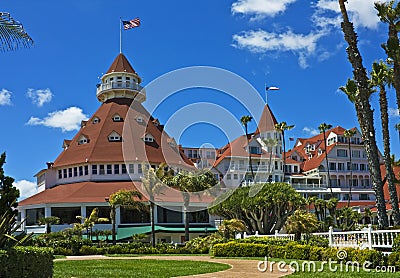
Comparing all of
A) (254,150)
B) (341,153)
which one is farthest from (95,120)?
(341,153)

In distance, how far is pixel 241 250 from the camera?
3011 cm

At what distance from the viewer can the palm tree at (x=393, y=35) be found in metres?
29.6

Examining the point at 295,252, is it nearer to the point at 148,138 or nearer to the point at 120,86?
the point at 148,138

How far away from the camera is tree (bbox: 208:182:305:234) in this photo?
46.7m

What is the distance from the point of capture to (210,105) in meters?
37.8

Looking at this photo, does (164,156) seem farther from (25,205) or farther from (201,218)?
(25,205)

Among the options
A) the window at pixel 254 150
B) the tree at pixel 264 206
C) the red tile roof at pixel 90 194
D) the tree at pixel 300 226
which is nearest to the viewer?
the tree at pixel 300 226

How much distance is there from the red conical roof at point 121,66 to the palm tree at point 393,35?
49.2 metres

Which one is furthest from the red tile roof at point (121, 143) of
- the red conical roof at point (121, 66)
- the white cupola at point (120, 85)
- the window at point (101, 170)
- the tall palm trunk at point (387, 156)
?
the tall palm trunk at point (387, 156)

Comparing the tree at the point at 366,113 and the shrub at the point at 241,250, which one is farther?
the shrub at the point at 241,250

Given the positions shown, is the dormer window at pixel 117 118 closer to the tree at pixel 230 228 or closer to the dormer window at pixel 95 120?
the dormer window at pixel 95 120

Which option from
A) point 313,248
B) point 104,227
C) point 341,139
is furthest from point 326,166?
point 313,248

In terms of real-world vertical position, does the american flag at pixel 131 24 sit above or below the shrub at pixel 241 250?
above

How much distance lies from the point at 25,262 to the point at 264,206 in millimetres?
36862
